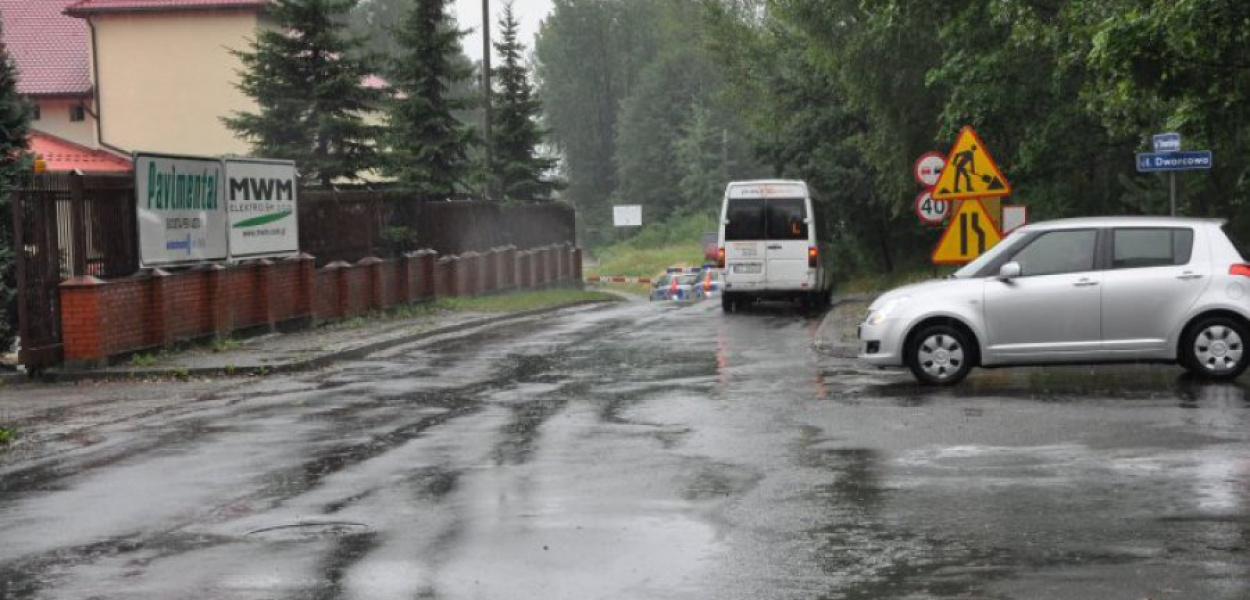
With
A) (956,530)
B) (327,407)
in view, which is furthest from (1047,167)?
(956,530)

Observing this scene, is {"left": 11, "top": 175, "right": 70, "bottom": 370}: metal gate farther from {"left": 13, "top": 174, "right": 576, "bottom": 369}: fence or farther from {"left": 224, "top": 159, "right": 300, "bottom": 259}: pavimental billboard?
{"left": 224, "top": 159, "right": 300, "bottom": 259}: pavimental billboard

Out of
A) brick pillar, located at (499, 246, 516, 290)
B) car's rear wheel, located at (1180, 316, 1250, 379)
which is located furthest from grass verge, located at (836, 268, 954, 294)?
car's rear wheel, located at (1180, 316, 1250, 379)

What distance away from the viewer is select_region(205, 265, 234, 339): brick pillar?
22.0 metres

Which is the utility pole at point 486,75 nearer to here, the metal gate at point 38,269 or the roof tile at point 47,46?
the roof tile at point 47,46

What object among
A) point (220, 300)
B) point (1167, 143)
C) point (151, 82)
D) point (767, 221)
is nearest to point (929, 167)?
point (1167, 143)

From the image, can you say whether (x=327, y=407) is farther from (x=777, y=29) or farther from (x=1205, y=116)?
(x=777, y=29)

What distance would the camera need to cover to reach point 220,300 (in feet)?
72.9

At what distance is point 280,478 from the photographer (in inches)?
414

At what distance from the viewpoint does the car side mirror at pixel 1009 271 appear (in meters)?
14.9

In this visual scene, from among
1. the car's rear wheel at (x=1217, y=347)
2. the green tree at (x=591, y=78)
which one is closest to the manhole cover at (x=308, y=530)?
the car's rear wheel at (x=1217, y=347)

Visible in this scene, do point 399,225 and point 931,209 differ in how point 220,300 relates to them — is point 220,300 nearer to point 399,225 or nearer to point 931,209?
point 931,209

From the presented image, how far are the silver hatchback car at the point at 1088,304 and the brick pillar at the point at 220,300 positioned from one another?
35.4ft

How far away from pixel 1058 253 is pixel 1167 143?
545 centimetres

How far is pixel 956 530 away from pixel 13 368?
14.5 meters
